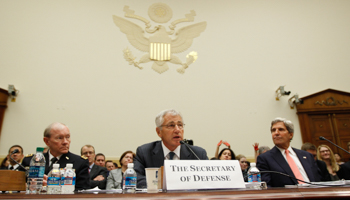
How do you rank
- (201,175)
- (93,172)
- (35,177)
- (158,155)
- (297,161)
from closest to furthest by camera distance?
1. (201,175)
2. (35,177)
3. (158,155)
4. (297,161)
5. (93,172)

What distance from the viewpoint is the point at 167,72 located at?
691 centimetres

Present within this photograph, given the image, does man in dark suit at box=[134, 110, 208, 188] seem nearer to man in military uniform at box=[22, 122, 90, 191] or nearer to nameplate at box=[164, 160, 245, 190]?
man in military uniform at box=[22, 122, 90, 191]

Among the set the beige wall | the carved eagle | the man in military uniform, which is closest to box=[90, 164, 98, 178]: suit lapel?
the man in military uniform

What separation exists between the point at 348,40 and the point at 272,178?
6809 mm

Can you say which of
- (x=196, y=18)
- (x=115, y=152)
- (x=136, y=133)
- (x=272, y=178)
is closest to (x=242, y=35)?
(x=196, y=18)

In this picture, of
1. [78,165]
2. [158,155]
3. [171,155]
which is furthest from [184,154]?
[78,165]

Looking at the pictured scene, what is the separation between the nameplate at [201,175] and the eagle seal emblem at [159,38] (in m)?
5.64

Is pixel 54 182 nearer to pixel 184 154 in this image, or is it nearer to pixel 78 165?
pixel 78 165

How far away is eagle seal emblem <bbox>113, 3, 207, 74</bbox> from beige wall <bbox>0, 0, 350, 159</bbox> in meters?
0.15

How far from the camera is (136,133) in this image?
21.0ft

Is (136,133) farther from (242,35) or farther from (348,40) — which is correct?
(348,40)

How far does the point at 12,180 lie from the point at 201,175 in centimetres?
107

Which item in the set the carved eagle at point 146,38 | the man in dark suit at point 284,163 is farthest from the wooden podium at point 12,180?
the carved eagle at point 146,38

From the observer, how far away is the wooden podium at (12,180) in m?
1.44
